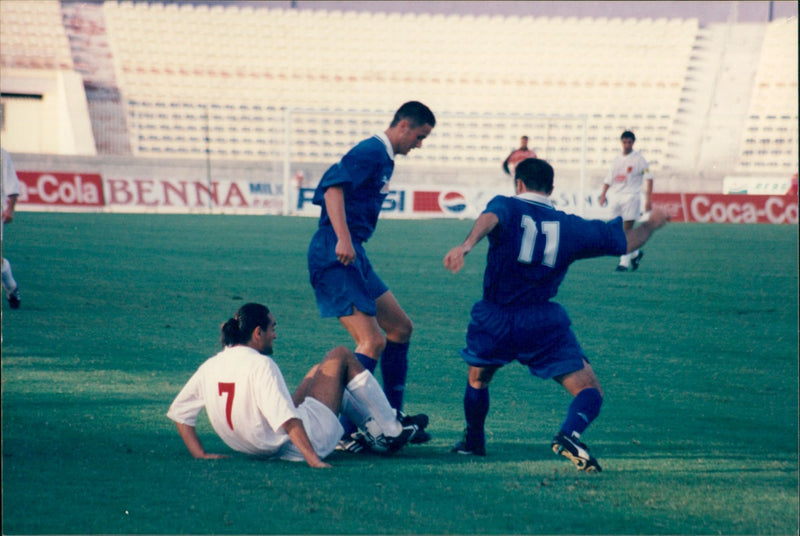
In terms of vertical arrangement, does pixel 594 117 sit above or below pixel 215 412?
above

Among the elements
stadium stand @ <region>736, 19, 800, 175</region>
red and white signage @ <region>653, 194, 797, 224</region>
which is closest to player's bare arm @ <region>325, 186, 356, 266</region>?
red and white signage @ <region>653, 194, 797, 224</region>

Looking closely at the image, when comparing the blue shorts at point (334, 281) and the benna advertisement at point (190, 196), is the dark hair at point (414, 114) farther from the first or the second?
the benna advertisement at point (190, 196)

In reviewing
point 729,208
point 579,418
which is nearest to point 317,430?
Result: point 579,418

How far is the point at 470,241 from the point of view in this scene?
4195 mm

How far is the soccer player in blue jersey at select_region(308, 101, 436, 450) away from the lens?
4898 millimetres

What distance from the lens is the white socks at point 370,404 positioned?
461 centimetres

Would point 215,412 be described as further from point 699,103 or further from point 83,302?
point 699,103

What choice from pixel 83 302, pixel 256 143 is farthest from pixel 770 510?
pixel 256 143

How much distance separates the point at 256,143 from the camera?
109 ft

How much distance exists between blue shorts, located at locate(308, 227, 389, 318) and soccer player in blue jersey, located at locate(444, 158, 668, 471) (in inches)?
24.5

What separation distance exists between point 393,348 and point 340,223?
0.84 metres

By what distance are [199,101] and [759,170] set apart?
19.1 meters

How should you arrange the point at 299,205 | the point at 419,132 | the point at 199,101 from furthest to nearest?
the point at 199,101, the point at 299,205, the point at 419,132

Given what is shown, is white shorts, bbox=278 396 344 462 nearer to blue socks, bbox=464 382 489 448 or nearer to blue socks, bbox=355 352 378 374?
blue socks, bbox=355 352 378 374
